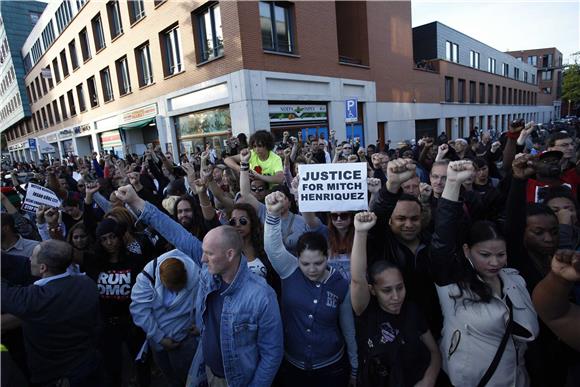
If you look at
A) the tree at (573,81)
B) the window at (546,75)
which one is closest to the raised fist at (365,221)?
the tree at (573,81)

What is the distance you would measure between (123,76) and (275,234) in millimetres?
21540

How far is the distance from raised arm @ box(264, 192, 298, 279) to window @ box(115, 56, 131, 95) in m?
20.2

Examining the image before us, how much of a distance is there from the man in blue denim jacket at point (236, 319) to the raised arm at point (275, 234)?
20cm

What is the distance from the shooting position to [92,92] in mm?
24344

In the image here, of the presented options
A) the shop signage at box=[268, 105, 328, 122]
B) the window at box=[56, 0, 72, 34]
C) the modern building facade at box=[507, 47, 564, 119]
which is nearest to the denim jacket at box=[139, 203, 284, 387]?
the shop signage at box=[268, 105, 328, 122]

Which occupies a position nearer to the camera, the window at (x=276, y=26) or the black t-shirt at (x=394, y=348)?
the black t-shirt at (x=394, y=348)

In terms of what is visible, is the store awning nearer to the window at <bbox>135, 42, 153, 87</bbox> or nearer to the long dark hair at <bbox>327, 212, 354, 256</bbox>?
the window at <bbox>135, 42, 153, 87</bbox>

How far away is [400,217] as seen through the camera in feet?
7.63

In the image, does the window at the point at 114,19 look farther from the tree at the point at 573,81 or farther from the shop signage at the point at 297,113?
the tree at the point at 573,81

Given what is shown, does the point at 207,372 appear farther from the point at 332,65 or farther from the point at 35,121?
the point at 35,121

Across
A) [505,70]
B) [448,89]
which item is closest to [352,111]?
[448,89]

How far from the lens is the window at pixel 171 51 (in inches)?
593

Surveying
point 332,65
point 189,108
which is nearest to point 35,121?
point 189,108

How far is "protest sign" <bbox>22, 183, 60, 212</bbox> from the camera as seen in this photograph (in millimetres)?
3875
